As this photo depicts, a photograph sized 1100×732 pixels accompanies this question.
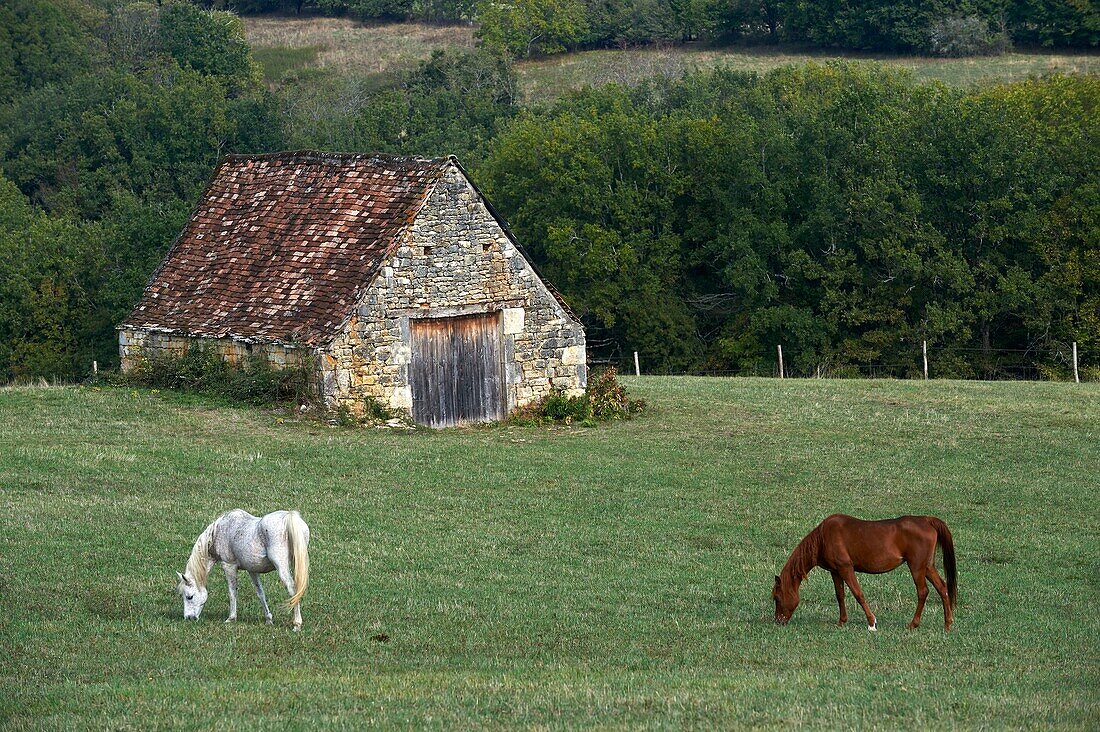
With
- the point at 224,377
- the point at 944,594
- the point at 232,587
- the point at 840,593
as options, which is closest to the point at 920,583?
the point at 944,594

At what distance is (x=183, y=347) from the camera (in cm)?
2977

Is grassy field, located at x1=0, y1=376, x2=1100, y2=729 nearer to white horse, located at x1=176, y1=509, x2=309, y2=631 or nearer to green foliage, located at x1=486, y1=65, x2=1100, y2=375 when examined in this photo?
white horse, located at x1=176, y1=509, x2=309, y2=631

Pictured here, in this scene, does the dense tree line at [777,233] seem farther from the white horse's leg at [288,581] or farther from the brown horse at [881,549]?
the white horse's leg at [288,581]

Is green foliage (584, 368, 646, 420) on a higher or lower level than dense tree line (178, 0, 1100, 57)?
lower

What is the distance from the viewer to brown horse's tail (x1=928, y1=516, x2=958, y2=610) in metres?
13.7

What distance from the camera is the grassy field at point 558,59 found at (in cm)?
8081

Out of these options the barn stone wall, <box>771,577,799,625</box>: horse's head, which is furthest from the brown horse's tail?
the barn stone wall

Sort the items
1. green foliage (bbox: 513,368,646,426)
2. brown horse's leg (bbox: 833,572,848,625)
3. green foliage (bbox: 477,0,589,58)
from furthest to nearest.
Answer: green foliage (bbox: 477,0,589,58) → green foliage (bbox: 513,368,646,426) → brown horse's leg (bbox: 833,572,848,625)

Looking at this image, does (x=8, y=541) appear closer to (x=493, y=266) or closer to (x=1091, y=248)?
(x=493, y=266)

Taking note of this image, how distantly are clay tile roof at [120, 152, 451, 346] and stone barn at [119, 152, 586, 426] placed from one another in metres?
0.04

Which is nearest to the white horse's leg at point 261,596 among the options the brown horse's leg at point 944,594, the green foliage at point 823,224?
the brown horse's leg at point 944,594

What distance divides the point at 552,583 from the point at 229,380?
552 inches

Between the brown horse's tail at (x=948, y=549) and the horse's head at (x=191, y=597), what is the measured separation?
724cm

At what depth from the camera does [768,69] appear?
279ft
